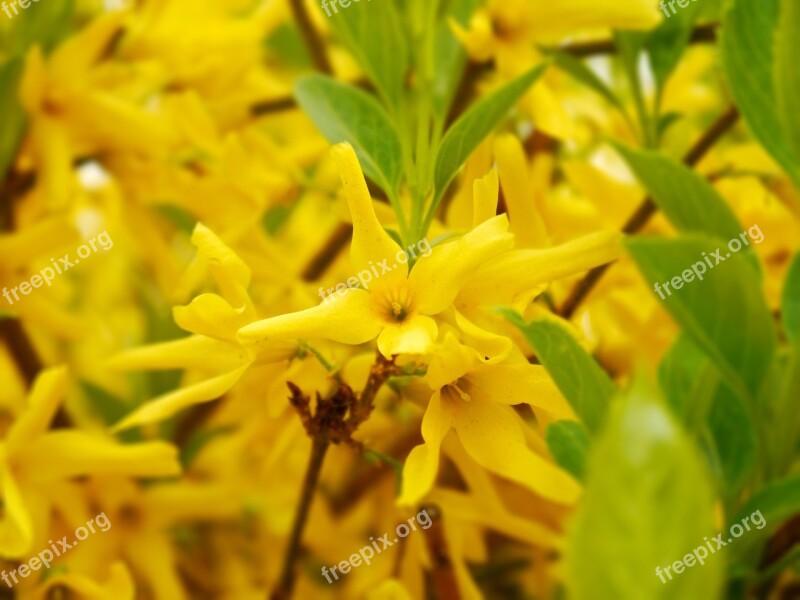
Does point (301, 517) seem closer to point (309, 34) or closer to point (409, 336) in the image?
point (409, 336)

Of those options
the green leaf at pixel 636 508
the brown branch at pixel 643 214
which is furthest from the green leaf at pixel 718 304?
the brown branch at pixel 643 214

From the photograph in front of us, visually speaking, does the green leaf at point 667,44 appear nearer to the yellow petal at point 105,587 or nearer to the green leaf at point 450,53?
the green leaf at point 450,53

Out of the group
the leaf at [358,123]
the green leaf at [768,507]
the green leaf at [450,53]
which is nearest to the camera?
the green leaf at [768,507]

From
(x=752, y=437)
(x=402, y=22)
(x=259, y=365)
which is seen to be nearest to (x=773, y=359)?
(x=752, y=437)

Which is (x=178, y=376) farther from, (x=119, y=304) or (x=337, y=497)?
(x=119, y=304)

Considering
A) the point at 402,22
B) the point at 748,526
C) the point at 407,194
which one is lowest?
the point at 748,526

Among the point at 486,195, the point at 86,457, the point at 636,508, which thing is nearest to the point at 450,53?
the point at 486,195
